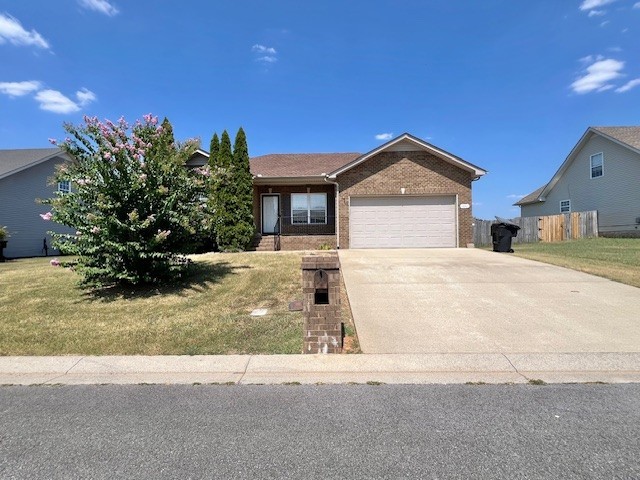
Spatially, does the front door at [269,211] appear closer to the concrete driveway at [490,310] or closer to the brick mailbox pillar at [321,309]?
the concrete driveway at [490,310]

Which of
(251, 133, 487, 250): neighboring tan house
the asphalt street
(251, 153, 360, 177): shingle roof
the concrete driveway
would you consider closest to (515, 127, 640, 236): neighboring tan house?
(251, 133, 487, 250): neighboring tan house

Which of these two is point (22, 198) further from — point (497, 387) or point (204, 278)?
point (497, 387)

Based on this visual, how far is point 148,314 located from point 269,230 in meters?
12.7

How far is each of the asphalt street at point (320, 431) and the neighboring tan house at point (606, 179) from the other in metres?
23.1

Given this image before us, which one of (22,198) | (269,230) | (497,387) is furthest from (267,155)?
(497,387)

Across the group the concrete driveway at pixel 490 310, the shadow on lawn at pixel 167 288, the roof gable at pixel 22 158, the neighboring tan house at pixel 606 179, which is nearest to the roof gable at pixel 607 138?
the neighboring tan house at pixel 606 179

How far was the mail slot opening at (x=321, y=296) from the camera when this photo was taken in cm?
551

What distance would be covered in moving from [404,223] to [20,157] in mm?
21467

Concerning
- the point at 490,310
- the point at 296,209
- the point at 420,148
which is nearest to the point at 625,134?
the point at 420,148

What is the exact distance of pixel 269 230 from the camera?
19750mm

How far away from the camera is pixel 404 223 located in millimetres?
17062

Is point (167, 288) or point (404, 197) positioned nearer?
point (167, 288)

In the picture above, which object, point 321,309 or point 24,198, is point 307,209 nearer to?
point 321,309

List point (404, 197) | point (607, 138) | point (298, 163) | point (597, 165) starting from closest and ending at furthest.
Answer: point (404, 197), point (298, 163), point (607, 138), point (597, 165)
